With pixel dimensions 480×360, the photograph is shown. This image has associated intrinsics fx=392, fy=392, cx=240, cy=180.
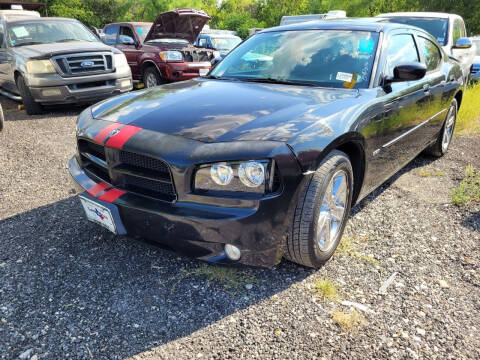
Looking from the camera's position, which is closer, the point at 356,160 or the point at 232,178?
the point at 232,178

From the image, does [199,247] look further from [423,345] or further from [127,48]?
[127,48]

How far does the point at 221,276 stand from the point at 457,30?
26.0 feet

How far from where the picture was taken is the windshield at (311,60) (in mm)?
3039

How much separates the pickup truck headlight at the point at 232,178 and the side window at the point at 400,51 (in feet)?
5.73

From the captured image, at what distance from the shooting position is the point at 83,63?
676 centimetres

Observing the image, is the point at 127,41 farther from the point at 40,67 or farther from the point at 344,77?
the point at 344,77

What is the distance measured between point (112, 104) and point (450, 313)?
8.70ft

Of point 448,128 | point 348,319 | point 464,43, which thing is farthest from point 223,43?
point 348,319

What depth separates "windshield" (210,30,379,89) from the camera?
304 centimetres

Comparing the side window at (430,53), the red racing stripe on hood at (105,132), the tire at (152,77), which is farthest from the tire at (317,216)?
the tire at (152,77)

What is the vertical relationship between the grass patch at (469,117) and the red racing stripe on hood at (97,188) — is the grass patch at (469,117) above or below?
below

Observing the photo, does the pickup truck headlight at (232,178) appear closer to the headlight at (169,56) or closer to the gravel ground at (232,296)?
the gravel ground at (232,296)

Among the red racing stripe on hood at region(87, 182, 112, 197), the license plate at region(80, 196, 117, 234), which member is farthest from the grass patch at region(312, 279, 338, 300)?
the red racing stripe on hood at region(87, 182, 112, 197)

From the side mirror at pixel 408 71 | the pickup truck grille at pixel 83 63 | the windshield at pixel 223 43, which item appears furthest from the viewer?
the windshield at pixel 223 43
